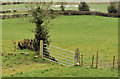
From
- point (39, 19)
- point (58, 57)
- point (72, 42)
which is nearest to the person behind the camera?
point (58, 57)

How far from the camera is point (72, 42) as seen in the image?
28.8m

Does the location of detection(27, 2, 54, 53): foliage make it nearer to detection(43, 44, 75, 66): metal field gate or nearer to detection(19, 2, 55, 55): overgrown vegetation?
detection(19, 2, 55, 55): overgrown vegetation

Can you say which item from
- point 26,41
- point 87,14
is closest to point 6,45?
point 26,41

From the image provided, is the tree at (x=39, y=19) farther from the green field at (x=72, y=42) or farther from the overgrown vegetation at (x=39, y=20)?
the green field at (x=72, y=42)

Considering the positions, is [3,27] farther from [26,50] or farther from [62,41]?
[26,50]

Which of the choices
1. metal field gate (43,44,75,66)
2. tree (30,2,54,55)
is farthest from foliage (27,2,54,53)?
metal field gate (43,44,75,66)

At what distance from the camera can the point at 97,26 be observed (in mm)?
42031

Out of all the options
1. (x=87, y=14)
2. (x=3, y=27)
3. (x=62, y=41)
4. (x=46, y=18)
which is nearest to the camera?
(x=46, y=18)

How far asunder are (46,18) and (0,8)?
40396 millimetres

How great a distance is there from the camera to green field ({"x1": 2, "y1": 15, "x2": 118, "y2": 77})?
13242 millimetres

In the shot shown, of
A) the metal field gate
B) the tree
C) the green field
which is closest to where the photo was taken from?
the green field

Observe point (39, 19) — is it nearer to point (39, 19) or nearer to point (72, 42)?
point (39, 19)

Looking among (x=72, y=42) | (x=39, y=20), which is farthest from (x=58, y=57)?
(x=72, y=42)

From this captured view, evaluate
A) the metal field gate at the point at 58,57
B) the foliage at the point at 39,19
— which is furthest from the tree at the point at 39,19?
the metal field gate at the point at 58,57
